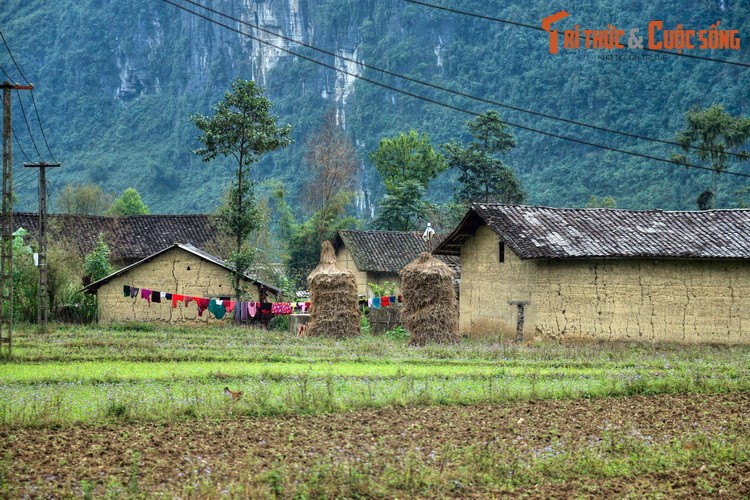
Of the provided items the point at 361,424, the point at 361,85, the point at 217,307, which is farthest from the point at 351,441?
the point at 361,85

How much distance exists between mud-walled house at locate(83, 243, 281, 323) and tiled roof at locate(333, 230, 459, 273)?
11757 mm

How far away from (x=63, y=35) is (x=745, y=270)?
141 metres

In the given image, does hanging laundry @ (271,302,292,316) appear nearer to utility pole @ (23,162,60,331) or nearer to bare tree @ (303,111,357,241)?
utility pole @ (23,162,60,331)

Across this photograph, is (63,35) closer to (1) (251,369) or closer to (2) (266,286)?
(2) (266,286)

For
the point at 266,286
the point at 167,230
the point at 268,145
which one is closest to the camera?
the point at 266,286

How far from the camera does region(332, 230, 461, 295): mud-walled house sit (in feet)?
163

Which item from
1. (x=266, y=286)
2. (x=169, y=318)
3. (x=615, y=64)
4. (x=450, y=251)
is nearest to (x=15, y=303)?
(x=169, y=318)

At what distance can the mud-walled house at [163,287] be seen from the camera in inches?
1476

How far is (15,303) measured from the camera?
35969 mm

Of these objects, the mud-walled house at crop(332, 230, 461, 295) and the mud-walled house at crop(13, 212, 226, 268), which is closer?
the mud-walled house at crop(332, 230, 461, 295)

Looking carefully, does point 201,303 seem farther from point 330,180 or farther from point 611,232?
point 330,180

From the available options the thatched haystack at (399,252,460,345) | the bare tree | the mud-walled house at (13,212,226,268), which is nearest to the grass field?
the thatched haystack at (399,252,460,345)

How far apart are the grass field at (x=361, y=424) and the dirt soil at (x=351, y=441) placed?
0.04m

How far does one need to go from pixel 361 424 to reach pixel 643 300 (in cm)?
1753
